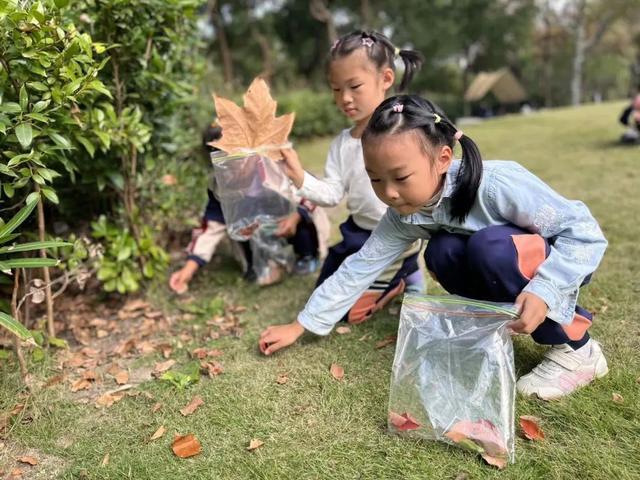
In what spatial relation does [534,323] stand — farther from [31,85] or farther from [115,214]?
[115,214]

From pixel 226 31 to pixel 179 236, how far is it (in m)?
16.4

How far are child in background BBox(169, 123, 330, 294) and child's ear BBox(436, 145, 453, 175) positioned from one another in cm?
152

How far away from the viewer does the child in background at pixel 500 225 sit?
1601mm

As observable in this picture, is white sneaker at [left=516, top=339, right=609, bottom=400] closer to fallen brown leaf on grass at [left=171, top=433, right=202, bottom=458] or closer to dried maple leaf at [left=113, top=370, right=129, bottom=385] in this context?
fallen brown leaf on grass at [left=171, top=433, right=202, bottom=458]

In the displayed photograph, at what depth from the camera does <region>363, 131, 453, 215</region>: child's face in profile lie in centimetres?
159

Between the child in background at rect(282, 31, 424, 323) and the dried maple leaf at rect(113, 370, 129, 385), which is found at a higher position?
the child in background at rect(282, 31, 424, 323)

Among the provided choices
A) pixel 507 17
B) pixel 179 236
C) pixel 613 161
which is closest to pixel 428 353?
pixel 179 236

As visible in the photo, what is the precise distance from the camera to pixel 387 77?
248 cm

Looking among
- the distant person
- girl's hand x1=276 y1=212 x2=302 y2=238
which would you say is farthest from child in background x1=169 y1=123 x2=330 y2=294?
the distant person

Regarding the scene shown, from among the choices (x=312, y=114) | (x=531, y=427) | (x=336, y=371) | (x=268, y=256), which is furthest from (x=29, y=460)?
(x=312, y=114)

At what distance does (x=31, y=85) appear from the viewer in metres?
1.86

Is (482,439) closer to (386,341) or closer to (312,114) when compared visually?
(386,341)

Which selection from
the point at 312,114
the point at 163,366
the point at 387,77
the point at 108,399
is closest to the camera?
the point at 108,399

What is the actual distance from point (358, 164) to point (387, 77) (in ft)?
1.41
